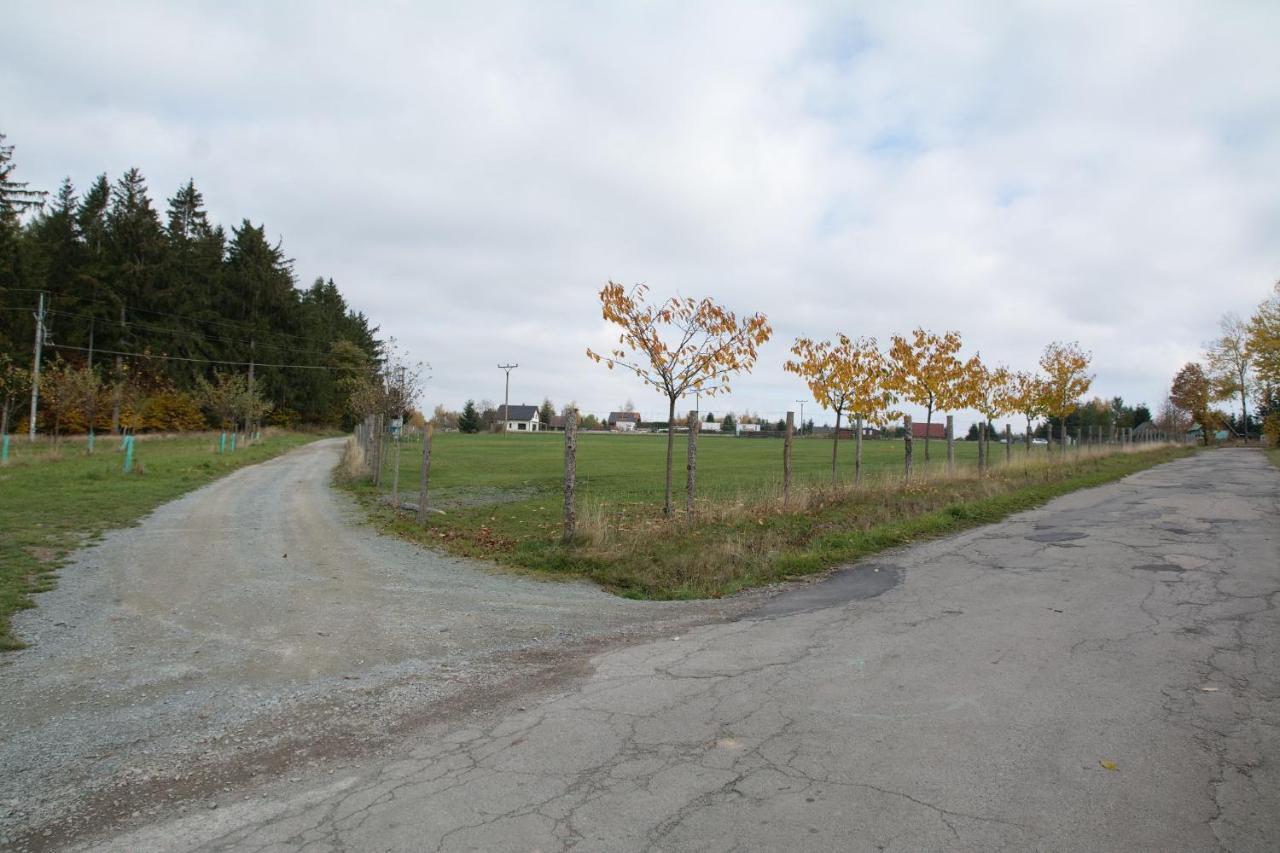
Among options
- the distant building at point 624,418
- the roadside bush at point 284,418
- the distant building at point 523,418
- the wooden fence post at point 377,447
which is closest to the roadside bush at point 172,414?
the roadside bush at point 284,418

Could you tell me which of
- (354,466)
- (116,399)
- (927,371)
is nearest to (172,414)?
(116,399)

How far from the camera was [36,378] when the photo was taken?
2975cm

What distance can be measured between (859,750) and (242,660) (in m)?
4.60

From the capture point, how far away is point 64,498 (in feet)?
50.6

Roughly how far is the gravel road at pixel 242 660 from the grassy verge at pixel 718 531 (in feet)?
2.37

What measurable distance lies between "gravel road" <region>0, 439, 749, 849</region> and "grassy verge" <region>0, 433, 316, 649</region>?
0.36 meters

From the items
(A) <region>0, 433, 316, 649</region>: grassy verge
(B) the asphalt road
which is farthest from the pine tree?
(B) the asphalt road

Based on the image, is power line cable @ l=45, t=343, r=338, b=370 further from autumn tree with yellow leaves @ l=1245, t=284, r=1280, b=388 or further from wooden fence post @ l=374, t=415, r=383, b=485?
autumn tree with yellow leaves @ l=1245, t=284, r=1280, b=388

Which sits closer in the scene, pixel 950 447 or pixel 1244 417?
pixel 950 447

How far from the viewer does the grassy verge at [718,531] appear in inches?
346

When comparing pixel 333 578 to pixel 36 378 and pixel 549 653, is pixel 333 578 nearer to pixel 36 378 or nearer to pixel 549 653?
pixel 549 653

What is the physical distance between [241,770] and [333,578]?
5.18 m

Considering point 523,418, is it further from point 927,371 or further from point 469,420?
point 927,371

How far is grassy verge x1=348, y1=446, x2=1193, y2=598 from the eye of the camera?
880cm
